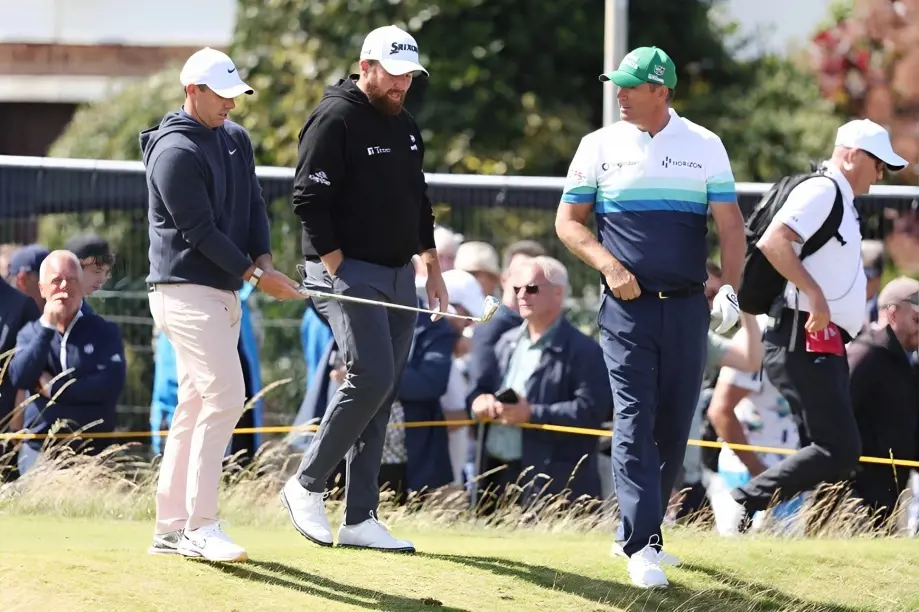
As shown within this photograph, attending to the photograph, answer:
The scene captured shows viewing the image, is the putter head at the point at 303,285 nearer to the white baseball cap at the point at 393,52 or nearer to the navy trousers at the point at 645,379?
the white baseball cap at the point at 393,52

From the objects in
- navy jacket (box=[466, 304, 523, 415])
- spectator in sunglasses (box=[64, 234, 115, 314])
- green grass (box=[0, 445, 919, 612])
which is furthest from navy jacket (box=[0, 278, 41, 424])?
navy jacket (box=[466, 304, 523, 415])

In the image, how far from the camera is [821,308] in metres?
8.88

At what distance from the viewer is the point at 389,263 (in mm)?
7691

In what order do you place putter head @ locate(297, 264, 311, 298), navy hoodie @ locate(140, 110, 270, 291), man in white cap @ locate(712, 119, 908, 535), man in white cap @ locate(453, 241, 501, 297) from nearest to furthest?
1. navy hoodie @ locate(140, 110, 270, 291)
2. putter head @ locate(297, 264, 311, 298)
3. man in white cap @ locate(712, 119, 908, 535)
4. man in white cap @ locate(453, 241, 501, 297)

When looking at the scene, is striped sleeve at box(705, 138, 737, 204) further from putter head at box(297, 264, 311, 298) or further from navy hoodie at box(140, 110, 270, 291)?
navy hoodie at box(140, 110, 270, 291)

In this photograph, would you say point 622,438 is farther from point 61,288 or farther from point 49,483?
point 61,288

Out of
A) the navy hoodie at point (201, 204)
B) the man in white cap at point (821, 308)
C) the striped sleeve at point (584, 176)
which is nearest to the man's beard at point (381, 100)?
the navy hoodie at point (201, 204)

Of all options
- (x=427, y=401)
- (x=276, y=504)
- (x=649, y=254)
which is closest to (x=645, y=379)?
(x=649, y=254)

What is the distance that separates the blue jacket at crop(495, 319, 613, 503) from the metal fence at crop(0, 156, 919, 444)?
85.8 inches

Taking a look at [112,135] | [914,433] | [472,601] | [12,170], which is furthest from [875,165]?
[112,135]

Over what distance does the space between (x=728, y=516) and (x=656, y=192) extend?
111 inches

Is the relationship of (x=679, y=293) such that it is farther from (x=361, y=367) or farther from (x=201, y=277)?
(x=201, y=277)

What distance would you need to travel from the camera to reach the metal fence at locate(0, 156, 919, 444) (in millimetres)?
12148

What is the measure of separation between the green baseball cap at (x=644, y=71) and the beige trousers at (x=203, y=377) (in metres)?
1.94
